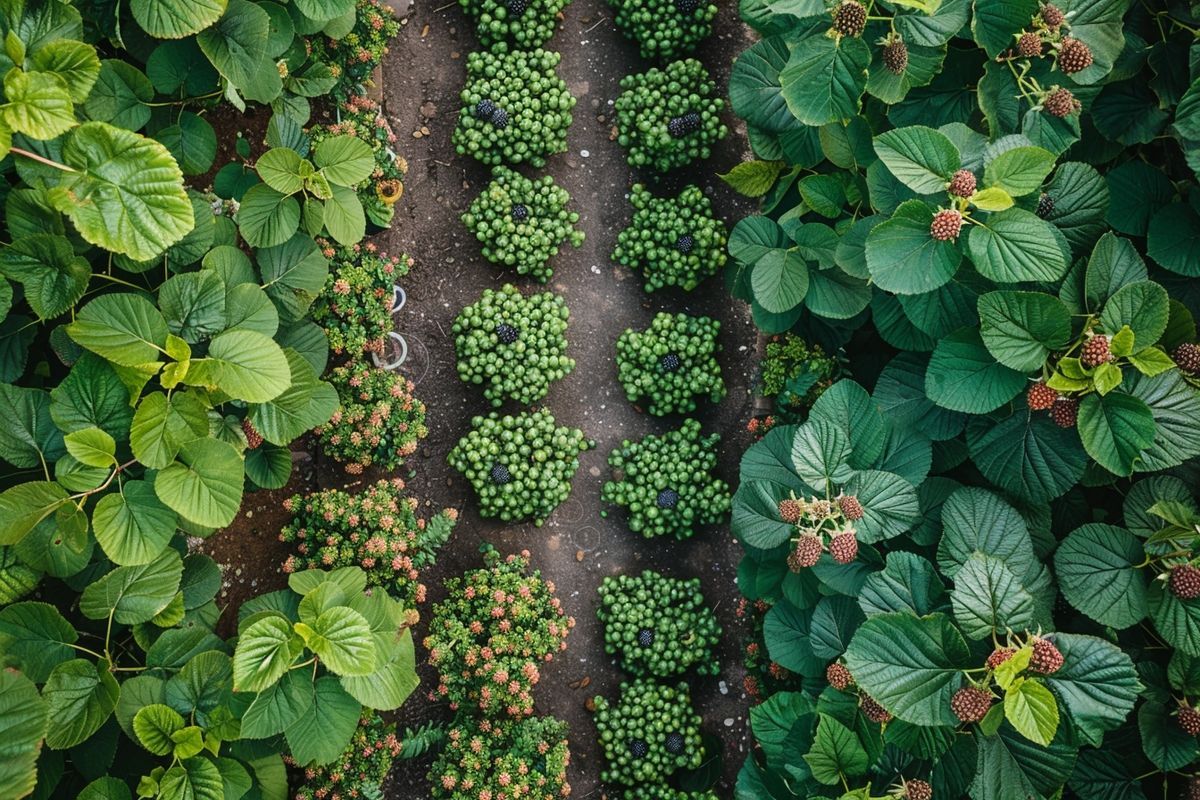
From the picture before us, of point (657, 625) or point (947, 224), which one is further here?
point (657, 625)

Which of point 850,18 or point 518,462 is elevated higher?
point 850,18

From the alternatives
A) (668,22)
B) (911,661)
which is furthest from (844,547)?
(668,22)

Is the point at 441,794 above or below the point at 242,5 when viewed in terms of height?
below

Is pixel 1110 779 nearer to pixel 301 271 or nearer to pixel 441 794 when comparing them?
pixel 441 794

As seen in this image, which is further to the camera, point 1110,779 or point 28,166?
point 1110,779

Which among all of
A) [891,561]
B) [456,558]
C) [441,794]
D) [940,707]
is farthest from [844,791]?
[456,558]

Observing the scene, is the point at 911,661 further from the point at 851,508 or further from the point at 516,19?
Result: the point at 516,19
